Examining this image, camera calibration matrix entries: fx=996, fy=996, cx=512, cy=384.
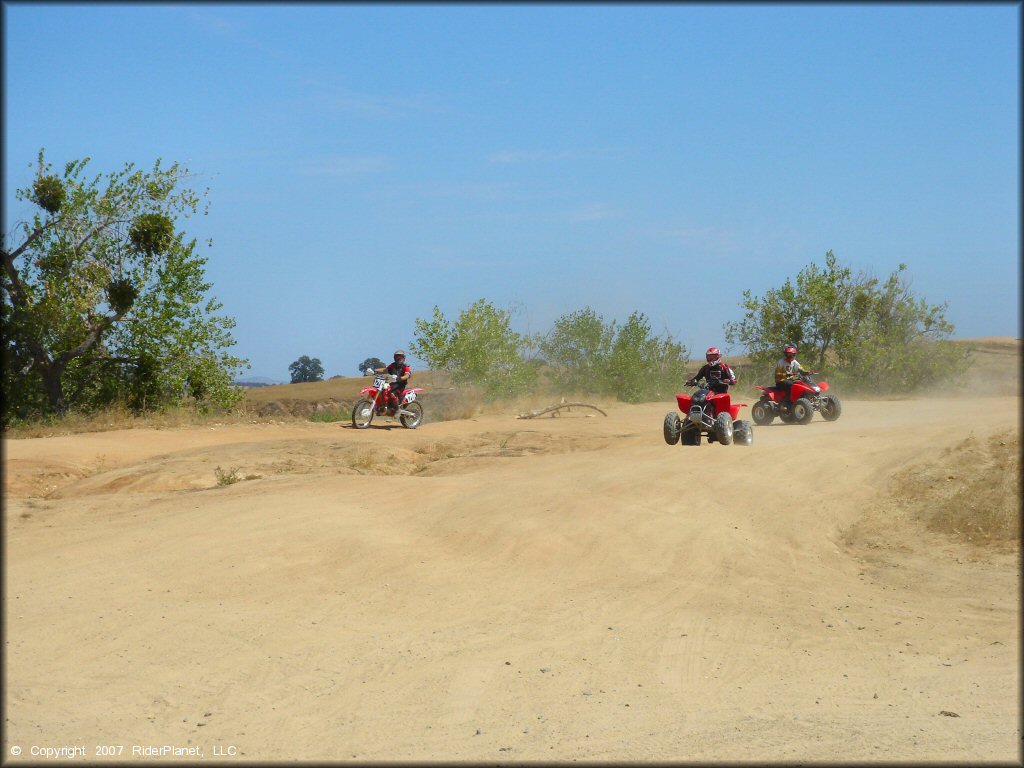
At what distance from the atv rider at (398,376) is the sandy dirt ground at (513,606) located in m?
7.10

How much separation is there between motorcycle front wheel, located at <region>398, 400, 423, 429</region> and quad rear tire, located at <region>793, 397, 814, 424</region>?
840 cm

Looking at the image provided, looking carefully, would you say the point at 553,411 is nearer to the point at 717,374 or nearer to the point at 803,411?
the point at 803,411

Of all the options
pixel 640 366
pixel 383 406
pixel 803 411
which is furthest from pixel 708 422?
pixel 640 366

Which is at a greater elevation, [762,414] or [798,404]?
[798,404]

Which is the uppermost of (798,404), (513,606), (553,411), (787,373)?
(787,373)

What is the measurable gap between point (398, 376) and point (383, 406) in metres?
0.79

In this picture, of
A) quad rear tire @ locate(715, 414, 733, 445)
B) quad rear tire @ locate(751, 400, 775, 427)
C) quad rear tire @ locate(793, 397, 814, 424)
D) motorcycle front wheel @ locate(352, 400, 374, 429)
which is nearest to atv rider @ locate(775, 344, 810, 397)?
quad rear tire @ locate(793, 397, 814, 424)

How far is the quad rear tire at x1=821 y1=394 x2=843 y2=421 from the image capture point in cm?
2123

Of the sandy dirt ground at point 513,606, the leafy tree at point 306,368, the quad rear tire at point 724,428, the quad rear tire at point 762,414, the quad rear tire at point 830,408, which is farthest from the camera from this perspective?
the leafy tree at point 306,368

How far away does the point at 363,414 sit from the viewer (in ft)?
76.0

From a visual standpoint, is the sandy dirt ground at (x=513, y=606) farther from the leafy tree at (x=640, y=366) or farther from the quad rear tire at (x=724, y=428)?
the leafy tree at (x=640, y=366)

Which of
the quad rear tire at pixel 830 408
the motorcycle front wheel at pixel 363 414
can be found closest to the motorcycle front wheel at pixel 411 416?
the motorcycle front wheel at pixel 363 414

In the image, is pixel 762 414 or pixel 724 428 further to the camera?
pixel 762 414

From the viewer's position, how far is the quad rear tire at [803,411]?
67.2ft
